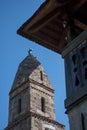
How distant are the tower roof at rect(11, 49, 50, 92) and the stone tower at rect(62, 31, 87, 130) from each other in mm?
26560

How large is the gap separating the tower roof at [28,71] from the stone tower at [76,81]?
2656cm

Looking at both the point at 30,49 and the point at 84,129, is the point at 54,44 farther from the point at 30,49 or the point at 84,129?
the point at 30,49

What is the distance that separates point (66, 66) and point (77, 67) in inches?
11.7

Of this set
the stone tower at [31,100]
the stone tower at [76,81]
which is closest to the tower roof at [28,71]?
the stone tower at [31,100]

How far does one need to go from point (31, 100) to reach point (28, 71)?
339 centimetres

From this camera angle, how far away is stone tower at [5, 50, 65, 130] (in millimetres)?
29250

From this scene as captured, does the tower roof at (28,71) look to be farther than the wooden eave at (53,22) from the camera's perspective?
Yes

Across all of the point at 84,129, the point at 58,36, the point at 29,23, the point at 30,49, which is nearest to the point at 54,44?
the point at 58,36

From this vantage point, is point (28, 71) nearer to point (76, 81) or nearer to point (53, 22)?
point (53, 22)

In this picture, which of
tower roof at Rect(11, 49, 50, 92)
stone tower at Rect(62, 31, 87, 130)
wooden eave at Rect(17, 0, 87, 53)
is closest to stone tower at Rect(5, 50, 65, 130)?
tower roof at Rect(11, 49, 50, 92)

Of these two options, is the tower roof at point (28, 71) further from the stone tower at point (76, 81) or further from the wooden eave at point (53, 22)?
the stone tower at point (76, 81)

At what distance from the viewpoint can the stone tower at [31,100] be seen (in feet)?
96.0

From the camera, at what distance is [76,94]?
5258mm

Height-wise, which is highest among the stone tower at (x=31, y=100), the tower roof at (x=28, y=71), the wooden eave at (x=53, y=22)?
the tower roof at (x=28, y=71)
